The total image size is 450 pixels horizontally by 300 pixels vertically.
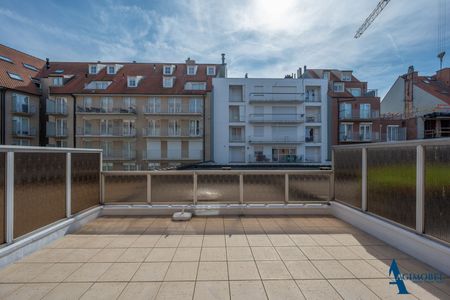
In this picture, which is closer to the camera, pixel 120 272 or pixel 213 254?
pixel 120 272

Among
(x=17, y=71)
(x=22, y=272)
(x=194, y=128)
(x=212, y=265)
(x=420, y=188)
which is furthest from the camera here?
(x=194, y=128)

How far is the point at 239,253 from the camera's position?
4.28 metres

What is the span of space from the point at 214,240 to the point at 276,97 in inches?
1206

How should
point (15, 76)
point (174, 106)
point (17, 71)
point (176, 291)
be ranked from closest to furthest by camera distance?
point (176, 291) → point (15, 76) → point (17, 71) → point (174, 106)

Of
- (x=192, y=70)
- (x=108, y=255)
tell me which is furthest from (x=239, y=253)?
(x=192, y=70)

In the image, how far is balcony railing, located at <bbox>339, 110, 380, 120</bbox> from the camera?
32.8m

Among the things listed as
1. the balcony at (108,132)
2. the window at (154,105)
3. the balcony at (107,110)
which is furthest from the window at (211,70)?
the balcony at (108,132)

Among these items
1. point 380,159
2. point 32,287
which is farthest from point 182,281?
point 380,159

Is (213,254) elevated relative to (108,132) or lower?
lower

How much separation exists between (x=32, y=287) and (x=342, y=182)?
20.7 feet

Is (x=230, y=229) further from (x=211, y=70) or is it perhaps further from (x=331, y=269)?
(x=211, y=70)

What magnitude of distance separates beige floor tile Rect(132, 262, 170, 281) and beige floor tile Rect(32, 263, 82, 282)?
3.17 feet

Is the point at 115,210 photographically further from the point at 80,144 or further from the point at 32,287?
the point at 80,144

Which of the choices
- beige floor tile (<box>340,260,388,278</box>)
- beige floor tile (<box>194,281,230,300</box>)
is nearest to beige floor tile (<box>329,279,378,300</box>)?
beige floor tile (<box>340,260,388,278</box>)
